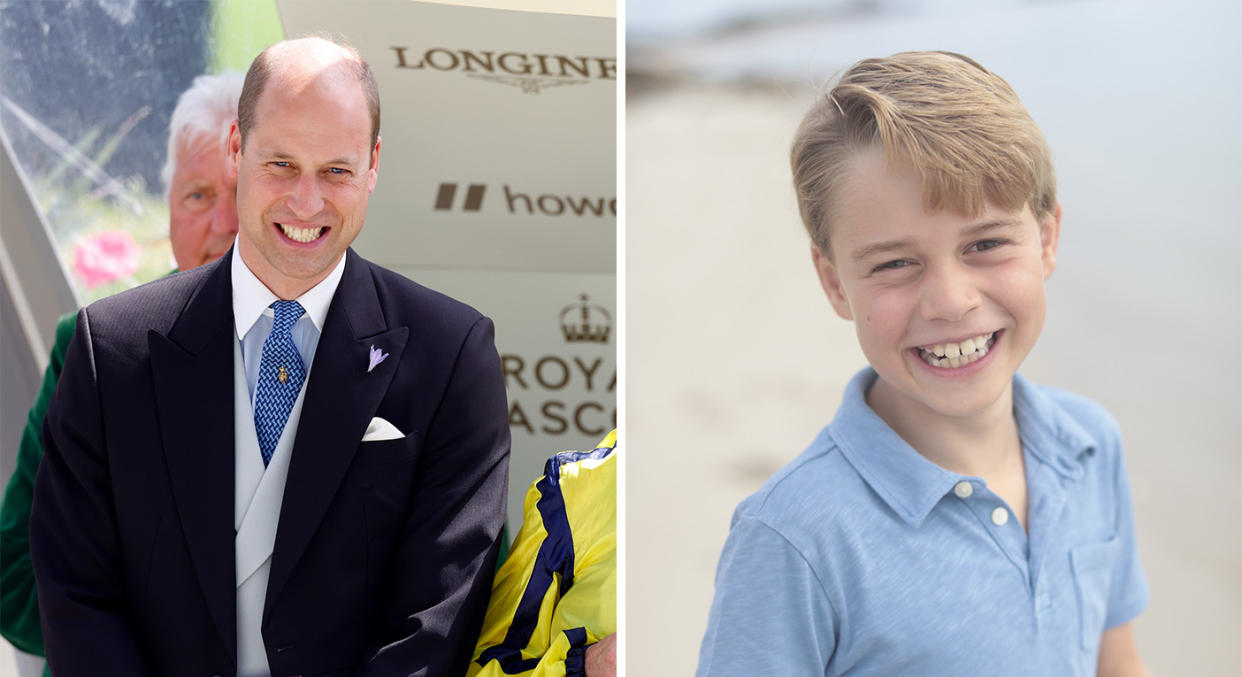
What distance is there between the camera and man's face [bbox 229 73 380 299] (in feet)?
7.07

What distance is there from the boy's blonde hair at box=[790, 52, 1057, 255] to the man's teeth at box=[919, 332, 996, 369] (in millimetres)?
231

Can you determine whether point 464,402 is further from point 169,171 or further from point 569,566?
point 169,171

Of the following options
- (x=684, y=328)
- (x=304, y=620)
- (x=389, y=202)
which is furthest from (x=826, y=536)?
(x=389, y=202)

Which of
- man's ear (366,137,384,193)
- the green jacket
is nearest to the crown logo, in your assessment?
man's ear (366,137,384,193)

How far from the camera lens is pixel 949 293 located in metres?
1.97

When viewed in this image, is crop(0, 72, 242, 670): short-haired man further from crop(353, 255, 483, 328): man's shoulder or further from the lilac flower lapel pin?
the lilac flower lapel pin

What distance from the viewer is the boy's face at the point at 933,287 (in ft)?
6.48

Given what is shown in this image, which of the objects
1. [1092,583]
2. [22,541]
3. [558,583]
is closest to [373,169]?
[558,583]

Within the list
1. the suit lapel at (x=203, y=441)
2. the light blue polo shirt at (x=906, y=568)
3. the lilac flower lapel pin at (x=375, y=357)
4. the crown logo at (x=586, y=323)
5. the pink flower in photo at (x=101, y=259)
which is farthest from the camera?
the crown logo at (x=586, y=323)

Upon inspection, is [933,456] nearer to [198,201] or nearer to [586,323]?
[586,323]

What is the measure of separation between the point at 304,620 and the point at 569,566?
0.51 m

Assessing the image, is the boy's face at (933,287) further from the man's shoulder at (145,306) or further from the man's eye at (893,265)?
the man's shoulder at (145,306)

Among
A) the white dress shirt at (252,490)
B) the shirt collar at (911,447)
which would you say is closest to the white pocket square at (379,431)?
the white dress shirt at (252,490)

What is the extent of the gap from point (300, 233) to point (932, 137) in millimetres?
1194
